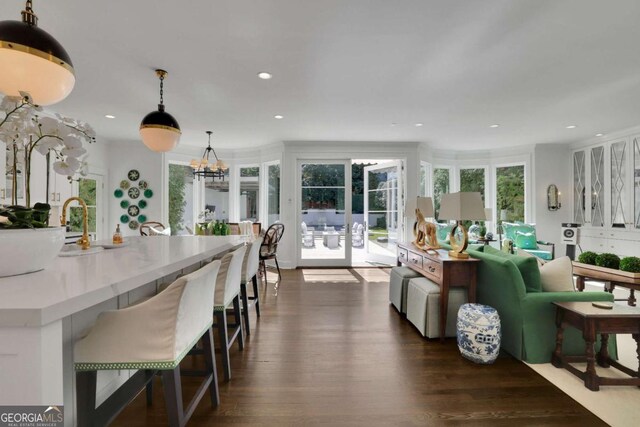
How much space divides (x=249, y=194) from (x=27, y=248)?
6.06 m

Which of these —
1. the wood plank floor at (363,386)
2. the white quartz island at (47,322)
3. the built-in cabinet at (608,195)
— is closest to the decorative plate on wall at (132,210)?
the wood plank floor at (363,386)

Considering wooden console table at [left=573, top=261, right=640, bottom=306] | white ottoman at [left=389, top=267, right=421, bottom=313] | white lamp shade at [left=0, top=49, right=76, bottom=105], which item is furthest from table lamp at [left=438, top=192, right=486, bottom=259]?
white lamp shade at [left=0, top=49, right=76, bottom=105]

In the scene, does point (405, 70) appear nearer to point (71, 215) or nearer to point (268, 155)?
point (268, 155)

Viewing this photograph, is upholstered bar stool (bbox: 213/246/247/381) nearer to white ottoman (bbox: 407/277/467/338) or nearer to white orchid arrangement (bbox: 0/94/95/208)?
white orchid arrangement (bbox: 0/94/95/208)

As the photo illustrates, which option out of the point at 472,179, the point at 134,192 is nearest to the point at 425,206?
the point at 472,179

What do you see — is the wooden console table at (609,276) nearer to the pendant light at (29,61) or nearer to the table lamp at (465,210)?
the table lamp at (465,210)

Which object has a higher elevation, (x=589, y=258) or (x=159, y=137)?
(x=159, y=137)

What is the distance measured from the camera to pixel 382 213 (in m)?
6.80

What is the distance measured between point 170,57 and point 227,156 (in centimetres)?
445

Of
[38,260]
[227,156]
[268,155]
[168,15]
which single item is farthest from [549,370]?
[227,156]

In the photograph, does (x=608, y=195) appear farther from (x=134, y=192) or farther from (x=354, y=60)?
(x=134, y=192)

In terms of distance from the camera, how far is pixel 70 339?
1296 millimetres

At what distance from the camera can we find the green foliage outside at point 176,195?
22.1 ft

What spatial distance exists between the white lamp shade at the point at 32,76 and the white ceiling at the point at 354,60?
1021mm
